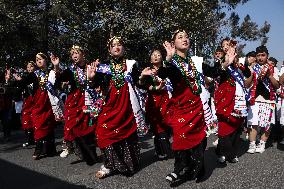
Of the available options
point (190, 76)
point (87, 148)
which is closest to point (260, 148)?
point (190, 76)

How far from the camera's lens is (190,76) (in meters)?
4.99

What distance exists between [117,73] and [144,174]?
1440 millimetres

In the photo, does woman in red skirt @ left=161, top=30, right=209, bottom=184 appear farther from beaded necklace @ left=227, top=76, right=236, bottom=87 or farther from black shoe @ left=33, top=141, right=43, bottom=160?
black shoe @ left=33, top=141, right=43, bottom=160

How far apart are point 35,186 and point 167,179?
5.90 ft

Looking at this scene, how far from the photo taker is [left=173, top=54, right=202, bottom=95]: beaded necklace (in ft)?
16.3

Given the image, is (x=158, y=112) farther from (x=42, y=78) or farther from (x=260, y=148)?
(x=42, y=78)

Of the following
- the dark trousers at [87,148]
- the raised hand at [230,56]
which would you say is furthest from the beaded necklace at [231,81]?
the dark trousers at [87,148]

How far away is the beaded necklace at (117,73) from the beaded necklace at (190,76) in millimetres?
914

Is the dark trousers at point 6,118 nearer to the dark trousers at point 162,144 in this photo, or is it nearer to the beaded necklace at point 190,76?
the dark trousers at point 162,144

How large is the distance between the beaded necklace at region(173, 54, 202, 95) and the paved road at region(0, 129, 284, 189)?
1152mm

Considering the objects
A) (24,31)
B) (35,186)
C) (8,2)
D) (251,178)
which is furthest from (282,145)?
(8,2)

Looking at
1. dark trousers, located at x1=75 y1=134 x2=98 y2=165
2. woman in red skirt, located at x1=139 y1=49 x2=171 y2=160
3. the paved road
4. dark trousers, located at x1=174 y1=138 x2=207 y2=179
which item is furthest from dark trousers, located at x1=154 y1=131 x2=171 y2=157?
dark trousers, located at x1=174 y1=138 x2=207 y2=179

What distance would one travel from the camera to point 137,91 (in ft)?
18.9

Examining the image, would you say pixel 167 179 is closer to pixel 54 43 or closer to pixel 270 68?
pixel 270 68
